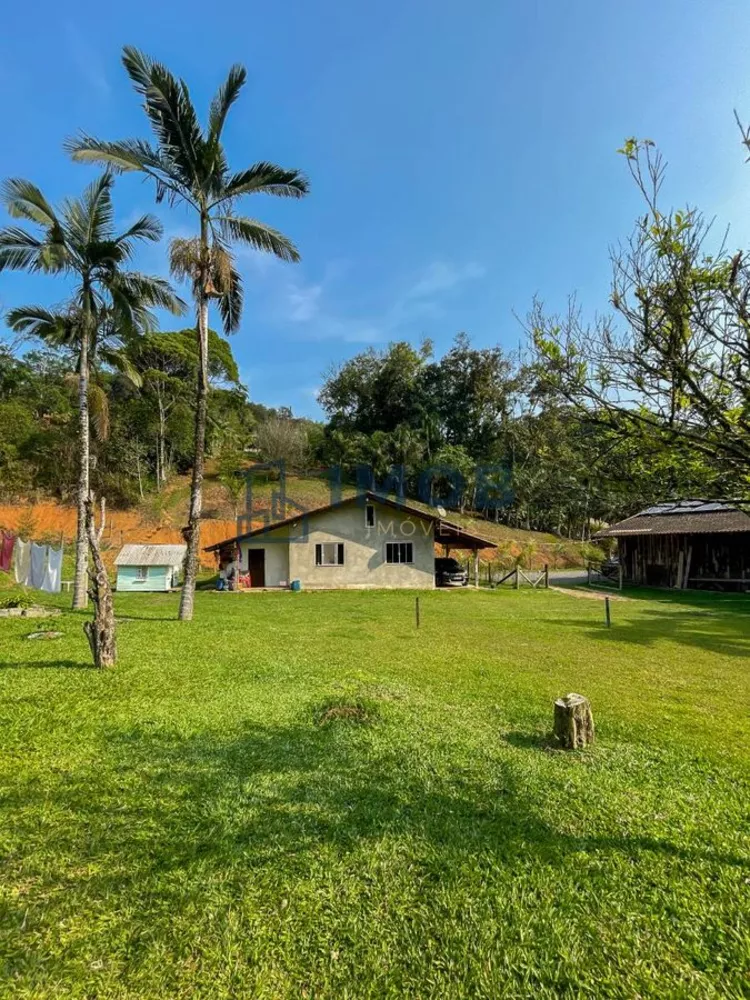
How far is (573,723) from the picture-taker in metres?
4.95

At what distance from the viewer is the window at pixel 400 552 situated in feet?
75.5

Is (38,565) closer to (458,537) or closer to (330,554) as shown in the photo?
(330,554)

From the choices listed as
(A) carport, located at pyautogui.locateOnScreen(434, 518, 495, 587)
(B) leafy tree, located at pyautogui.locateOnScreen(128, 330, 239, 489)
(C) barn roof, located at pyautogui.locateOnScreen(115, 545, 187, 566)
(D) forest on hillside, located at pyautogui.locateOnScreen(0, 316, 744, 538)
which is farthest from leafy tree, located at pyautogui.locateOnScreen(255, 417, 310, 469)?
(C) barn roof, located at pyautogui.locateOnScreen(115, 545, 187, 566)


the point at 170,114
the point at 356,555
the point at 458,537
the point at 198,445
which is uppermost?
the point at 170,114

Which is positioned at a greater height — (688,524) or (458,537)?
(688,524)

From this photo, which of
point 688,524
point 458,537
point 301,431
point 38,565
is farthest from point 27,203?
point 301,431

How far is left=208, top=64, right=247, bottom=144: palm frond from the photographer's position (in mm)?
10820

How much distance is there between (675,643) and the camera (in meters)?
10.9

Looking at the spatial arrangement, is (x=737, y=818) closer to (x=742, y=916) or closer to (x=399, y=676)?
(x=742, y=916)

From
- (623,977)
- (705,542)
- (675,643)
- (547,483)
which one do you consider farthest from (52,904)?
(705,542)

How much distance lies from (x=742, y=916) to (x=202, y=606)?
15.1 metres

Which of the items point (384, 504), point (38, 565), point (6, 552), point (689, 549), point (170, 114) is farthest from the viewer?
point (689, 549)

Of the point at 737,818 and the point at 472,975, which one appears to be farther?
the point at 737,818

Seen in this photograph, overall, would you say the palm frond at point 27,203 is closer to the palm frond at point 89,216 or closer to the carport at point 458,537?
the palm frond at point 89,216
